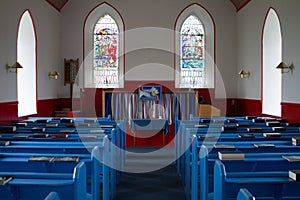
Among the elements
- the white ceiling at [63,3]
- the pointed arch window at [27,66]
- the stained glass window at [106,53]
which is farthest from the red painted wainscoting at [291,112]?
the pointed arch window at [27,66]

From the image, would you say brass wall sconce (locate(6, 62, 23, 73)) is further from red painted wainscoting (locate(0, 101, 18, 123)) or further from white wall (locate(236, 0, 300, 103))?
white wall (locate(236, 0, 300, 103))

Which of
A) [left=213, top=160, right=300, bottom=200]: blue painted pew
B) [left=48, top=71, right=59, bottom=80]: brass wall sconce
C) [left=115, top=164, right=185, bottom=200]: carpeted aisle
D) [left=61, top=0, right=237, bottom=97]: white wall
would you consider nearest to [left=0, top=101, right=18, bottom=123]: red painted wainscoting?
[left=48, top=71, right=59, bottom=80]: brass wall sconce

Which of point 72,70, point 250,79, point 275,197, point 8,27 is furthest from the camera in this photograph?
point 72,70

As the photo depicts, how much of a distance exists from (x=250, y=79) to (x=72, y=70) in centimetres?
536

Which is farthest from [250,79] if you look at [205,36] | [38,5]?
[38,5]

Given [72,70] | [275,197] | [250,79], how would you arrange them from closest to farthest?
[275,197] < [250,79] < [72,70]

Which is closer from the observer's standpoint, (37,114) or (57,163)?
(57,163)

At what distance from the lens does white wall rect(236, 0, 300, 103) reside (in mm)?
7656

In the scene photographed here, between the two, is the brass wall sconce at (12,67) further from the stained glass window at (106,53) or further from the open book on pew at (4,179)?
the open book on pew at (4,179)

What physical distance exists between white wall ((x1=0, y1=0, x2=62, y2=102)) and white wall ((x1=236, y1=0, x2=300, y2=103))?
220 inches

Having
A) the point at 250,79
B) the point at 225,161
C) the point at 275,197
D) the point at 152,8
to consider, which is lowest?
the point at 275,197

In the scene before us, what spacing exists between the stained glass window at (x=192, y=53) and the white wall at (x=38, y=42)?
12.8 feet

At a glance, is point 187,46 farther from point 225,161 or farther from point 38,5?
point 225,161

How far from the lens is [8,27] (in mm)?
7902
